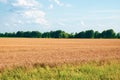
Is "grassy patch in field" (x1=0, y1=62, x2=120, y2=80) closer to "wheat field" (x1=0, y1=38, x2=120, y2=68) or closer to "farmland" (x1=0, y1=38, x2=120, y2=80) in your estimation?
"farmland" (x1=0, y1=38, x2=120, y2=80)

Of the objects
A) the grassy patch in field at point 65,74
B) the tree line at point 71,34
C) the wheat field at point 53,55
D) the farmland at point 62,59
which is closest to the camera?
the grassy patch in field at point 65,74

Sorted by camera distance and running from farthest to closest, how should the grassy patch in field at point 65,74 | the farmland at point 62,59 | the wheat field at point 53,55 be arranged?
the wheat field at point 53,55 → the farmland at point 62,59 → the grassy patch in field at point 65,74

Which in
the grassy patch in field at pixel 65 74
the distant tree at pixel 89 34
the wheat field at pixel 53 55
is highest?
the distant tree at pixel 89 34

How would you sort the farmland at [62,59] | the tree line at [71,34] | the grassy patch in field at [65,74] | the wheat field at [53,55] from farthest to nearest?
the tree line at [71,34], the wheat field at [53,55], the farmland at [62,59], the grassy patch in field at [65,74]

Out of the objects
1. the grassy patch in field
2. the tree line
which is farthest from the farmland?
the tree line

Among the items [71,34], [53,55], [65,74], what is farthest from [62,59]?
[71,34]

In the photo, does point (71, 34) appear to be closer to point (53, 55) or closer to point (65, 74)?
point (53, 55)

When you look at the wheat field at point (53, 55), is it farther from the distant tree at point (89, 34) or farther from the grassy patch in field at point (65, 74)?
the distant tree at point (89, 34)

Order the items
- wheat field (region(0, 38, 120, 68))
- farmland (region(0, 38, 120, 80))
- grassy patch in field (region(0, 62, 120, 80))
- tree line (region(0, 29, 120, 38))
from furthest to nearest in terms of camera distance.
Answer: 1. tree line (region(0, 29, 120, 38))
2. wheat field (region(0, 38, 120, 68))
3. farmland (region(0, 38, 120, 80))
4. grassy patch in field (region(0, 62, 120, 80))

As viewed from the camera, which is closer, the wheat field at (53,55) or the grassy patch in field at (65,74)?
the grassy patch in field at (65,74)

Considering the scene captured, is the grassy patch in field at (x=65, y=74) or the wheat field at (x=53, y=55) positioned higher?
the grassy patch in field at (x=65, y=74)

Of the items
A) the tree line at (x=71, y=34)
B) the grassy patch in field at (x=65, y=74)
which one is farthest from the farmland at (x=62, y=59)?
the tree line at (x=71, y=34)

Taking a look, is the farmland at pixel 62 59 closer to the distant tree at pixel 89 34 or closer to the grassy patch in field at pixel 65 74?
the grassy patch in field at pixel 65 74

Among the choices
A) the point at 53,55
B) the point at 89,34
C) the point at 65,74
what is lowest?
the point at 53,55
